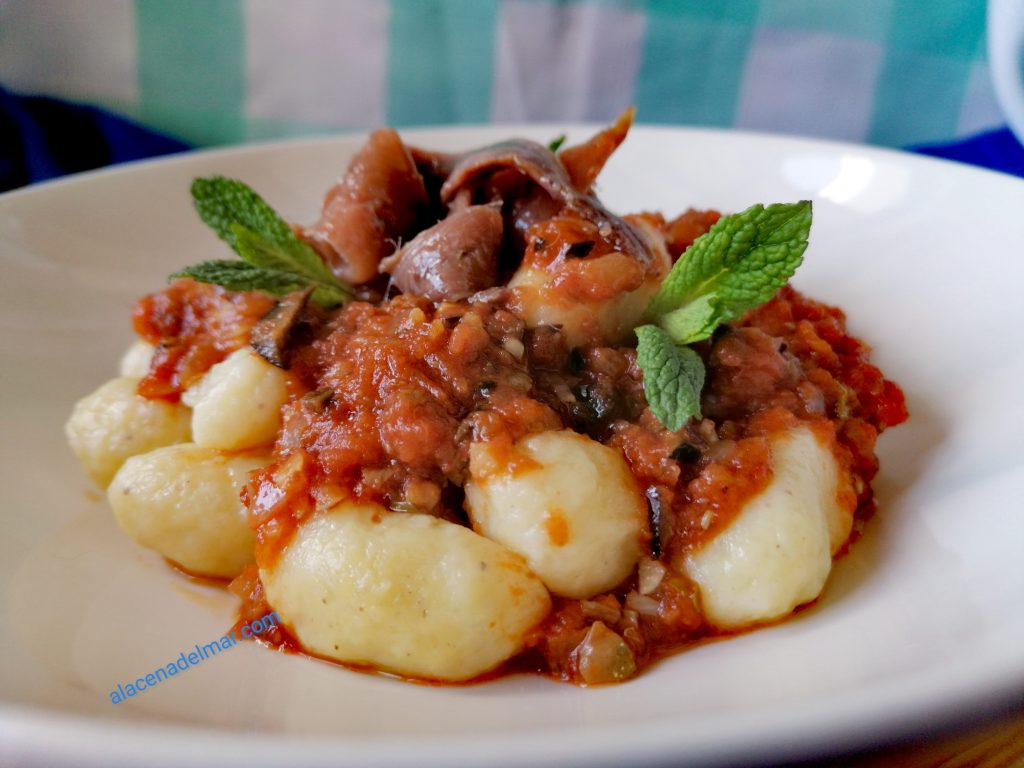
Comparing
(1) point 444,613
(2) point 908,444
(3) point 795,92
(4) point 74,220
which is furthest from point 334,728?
(3) point 795,92

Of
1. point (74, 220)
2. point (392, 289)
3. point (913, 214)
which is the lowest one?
point (74, 220)

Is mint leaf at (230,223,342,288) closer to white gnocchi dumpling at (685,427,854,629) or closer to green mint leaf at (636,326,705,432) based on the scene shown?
green mint leaf at (636,326,705,432)

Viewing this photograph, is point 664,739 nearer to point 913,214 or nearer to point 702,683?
point 702,683

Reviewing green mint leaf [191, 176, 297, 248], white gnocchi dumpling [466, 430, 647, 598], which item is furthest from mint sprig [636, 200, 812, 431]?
green mint leaf [191, 176, 297, 248]

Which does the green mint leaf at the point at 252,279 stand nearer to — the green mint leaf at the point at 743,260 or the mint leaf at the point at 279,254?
the mint leaf at the point at 279,254

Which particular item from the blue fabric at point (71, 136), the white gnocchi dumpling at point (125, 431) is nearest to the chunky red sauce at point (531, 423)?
the white gnocchi dumpling at point (125, 431)

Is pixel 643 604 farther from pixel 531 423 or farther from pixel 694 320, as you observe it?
pixel 694 320

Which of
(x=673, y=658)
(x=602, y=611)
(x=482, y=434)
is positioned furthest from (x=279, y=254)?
(x=673, y=658)
